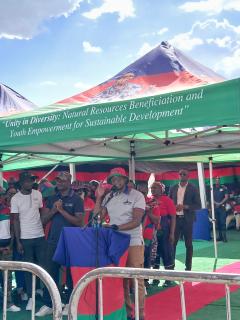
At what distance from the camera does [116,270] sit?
2904mm

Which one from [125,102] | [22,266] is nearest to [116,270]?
[22,266]

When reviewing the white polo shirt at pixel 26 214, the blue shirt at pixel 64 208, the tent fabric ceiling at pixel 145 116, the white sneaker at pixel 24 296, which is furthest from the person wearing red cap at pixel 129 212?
the white sneaker at pixel 24 296

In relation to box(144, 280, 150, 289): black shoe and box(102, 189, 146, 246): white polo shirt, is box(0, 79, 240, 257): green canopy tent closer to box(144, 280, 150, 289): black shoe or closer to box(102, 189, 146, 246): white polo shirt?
box(102, 189, 146, 246): white polo shirt

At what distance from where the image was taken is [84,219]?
5848 millimetres

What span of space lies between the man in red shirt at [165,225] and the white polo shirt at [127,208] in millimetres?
2004

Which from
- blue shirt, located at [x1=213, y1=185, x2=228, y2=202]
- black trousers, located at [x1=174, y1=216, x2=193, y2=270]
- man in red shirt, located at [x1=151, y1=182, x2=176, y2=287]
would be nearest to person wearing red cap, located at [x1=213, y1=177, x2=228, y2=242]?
blue shirt, located at [x1=213, y1=185, x2=228, y2=202]

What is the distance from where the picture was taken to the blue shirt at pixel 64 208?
5422 mm

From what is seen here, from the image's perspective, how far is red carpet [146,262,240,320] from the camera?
211 inches

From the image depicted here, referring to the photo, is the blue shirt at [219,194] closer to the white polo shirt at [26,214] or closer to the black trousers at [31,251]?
the black trousers at [31,251]

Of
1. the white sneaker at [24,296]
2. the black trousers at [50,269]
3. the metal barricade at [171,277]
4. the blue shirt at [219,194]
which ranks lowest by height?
the white sneaker at [24,296]

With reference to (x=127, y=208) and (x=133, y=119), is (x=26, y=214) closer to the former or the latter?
(x=127, y=208)

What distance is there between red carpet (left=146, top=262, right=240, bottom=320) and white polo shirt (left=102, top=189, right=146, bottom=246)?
1193mm

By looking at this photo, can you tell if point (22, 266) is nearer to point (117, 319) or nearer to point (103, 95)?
point (117, 319)

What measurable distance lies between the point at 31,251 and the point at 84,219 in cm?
82
